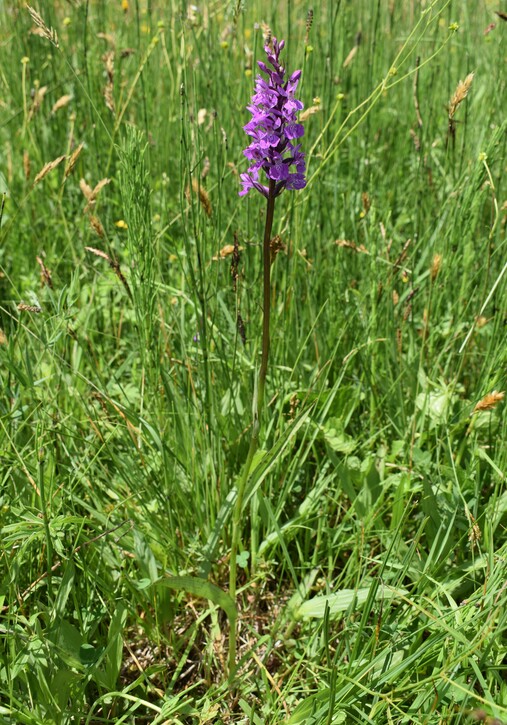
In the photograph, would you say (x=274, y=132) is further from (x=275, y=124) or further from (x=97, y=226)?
(x=97, y=226)

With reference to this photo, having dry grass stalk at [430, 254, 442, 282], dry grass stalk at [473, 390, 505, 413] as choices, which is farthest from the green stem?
dry grass stalk at [430, 254, 442, 282]

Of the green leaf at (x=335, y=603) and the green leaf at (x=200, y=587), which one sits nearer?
the green leaf at (x=200, y=587)

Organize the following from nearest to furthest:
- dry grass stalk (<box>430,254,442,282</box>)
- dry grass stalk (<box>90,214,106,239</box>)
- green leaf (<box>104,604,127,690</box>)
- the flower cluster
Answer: the flower cluster
green leaf (<box>104,604,127,690</box>)
dry grass stalk (<box>90,214,106,239</box>)
dry grass stalk (<box>430,254,442,282</box>)

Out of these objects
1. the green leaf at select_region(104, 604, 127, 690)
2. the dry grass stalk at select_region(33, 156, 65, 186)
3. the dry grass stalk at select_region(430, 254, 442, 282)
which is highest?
the dry grass stalk at select_region(33, 156, 65, 186)

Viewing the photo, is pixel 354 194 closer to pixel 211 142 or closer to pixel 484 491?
pixel 211 142

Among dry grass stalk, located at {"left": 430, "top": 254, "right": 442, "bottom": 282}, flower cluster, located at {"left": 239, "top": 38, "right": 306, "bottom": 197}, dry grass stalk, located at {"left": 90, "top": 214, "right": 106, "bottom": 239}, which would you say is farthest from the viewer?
dry grass stalk, located at {"left": 430, "top": 254, "right": 442, "bottom": 282}

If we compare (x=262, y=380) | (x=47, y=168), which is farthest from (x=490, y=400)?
(x=47, y=168)

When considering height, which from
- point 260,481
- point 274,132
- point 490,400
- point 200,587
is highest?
point 274,132

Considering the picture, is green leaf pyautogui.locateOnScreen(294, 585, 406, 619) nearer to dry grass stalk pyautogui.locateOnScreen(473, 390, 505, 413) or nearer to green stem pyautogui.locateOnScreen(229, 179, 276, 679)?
green stem pyautogui.locateOnScreen(229, 179, 276, 679)

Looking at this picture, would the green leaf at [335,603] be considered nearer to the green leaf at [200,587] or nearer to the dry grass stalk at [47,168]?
the green leaf at [200,587]

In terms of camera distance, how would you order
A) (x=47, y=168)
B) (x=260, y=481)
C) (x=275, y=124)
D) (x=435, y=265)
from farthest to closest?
(x=435, y=265) < (x=47, y=168) < (x=260, y=481) < (x=275, y=124)

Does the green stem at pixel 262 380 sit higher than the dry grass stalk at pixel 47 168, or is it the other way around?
the dry grass stalk at pixel 47 168

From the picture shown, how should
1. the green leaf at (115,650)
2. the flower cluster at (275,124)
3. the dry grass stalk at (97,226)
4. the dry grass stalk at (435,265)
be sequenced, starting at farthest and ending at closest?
the dry grass stalk at (435,265) → the dry grass stalk at (97,226) → the green leaf at (115,650) → the flower cluster at (275,124)

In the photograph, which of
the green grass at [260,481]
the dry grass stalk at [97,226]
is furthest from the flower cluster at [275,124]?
the dry grass stalk at [97,226]
